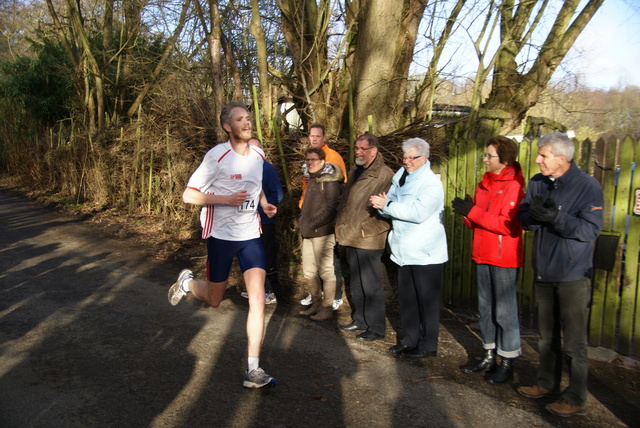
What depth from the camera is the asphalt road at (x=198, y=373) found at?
140 inches

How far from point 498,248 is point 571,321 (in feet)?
2.60

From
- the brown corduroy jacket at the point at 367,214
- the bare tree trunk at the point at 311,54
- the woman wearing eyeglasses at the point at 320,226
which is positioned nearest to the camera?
the brown corduroy jacket at the point at 367,214

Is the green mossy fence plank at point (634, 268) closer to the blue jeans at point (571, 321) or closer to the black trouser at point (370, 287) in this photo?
the blue jeans at point (571, 321)

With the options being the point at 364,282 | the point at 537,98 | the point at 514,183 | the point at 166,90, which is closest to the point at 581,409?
the point at 514,183

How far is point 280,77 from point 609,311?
650 cm

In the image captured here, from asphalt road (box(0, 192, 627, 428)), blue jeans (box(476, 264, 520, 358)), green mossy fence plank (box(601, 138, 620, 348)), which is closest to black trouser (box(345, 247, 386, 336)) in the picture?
asphalt road (box(0, 192, 627, 428))

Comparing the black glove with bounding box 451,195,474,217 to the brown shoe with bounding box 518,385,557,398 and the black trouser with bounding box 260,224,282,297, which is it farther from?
Answer: the black trouser with bounding box 260,224,282,297

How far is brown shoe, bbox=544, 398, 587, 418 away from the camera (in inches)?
146

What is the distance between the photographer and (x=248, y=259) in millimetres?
4195

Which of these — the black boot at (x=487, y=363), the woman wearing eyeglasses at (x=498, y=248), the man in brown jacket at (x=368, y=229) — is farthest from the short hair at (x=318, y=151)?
the black boot at (x=487, y=363)

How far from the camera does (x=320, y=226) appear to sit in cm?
582

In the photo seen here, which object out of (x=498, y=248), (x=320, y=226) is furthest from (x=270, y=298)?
(x=498, y=248)

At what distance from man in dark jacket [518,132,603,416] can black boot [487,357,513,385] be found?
55 cm

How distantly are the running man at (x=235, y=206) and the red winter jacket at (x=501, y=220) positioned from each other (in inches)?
72.7
